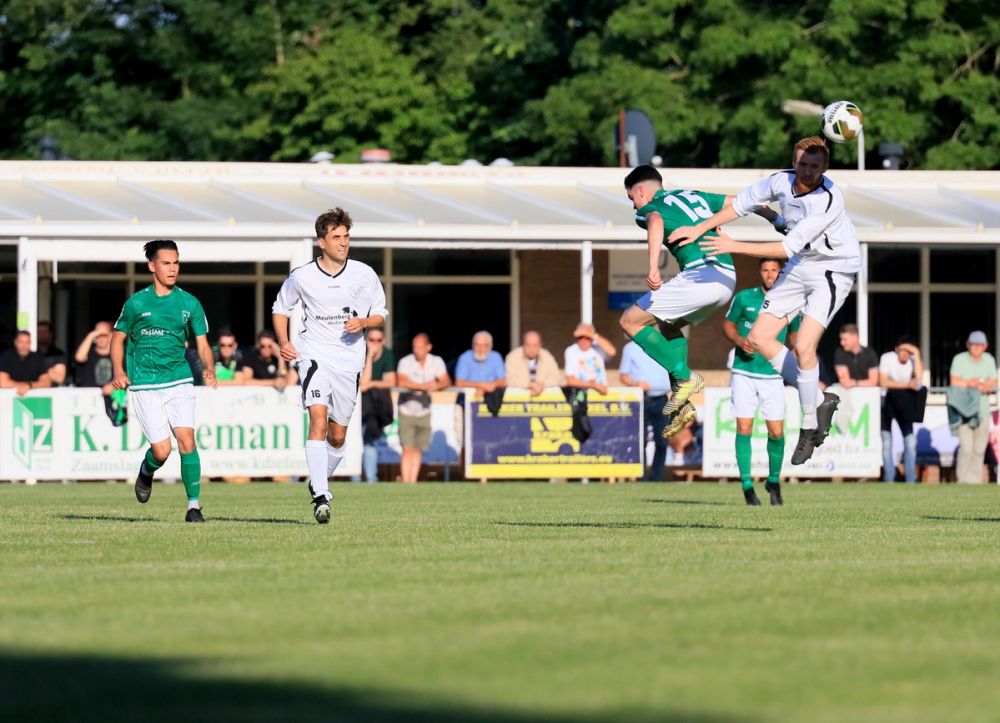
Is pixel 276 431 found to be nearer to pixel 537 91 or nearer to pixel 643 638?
pixel 643 638

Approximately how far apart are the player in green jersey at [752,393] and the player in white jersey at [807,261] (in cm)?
363

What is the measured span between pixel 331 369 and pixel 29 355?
37.1 feet

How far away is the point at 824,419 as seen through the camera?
43.9 ft

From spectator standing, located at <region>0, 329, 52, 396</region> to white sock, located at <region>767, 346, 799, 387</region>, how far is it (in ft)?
37.3

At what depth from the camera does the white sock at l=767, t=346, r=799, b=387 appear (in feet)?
45.6

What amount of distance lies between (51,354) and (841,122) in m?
14.1

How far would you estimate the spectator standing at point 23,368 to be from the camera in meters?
23.9

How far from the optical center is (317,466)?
45.0ft

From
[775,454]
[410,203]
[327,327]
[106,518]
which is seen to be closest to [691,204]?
[327,327]

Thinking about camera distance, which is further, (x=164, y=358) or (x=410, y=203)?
(x=410, y=203)

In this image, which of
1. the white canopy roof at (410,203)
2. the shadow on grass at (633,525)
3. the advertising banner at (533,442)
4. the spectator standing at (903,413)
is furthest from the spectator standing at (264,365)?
the shadow on grass at (633,525)

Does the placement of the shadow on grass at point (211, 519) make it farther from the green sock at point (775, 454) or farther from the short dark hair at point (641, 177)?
the green sock at point (775, 454)

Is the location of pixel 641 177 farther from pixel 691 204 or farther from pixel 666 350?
pixel 666 350

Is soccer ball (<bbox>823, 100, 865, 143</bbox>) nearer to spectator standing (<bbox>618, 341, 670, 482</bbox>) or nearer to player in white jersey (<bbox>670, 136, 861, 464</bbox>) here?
player in white jersey (<bbox>670, 136, 861, 464</bbox>)
